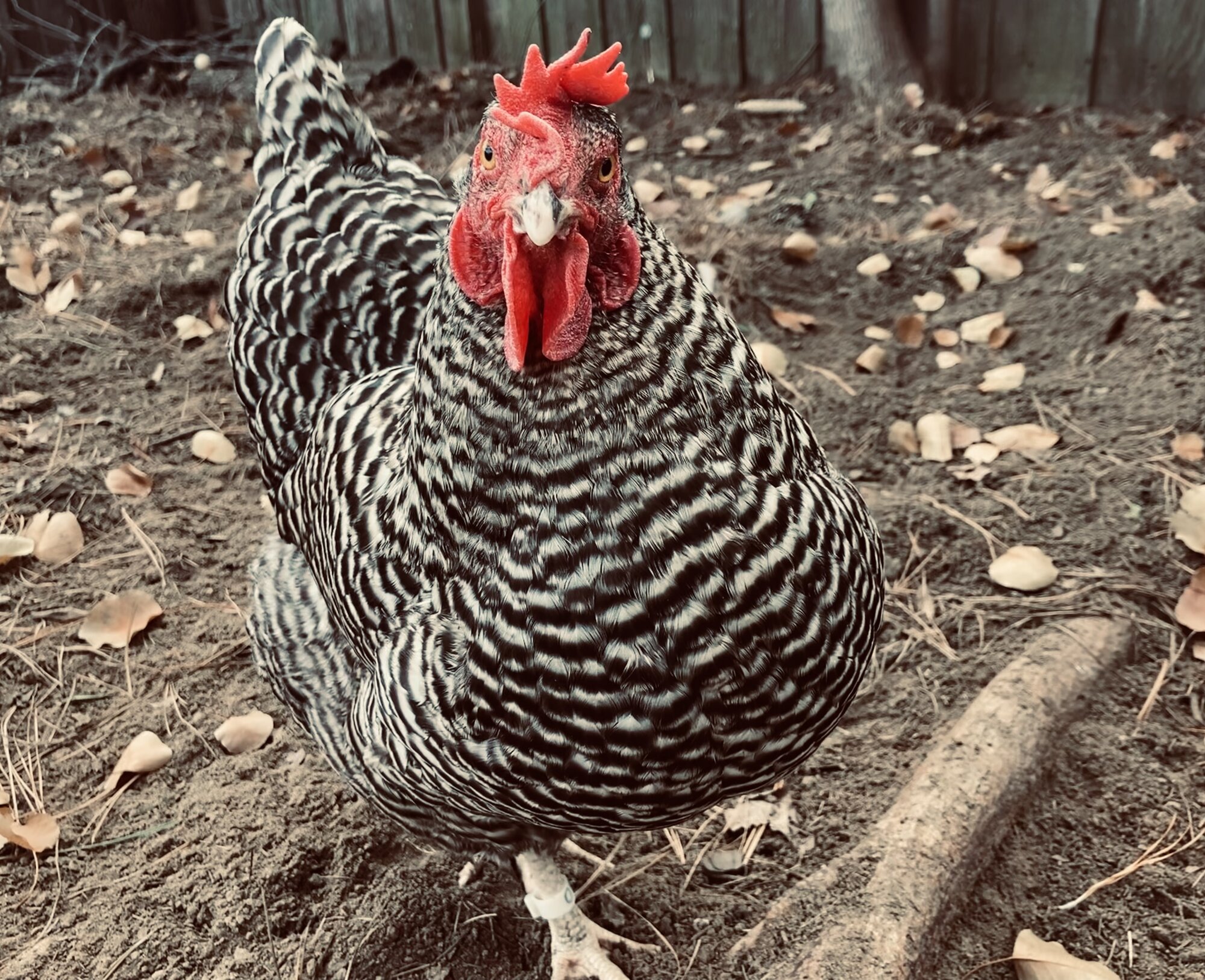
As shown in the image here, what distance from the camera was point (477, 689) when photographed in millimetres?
1152

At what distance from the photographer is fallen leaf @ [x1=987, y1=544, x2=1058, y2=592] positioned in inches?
81.8

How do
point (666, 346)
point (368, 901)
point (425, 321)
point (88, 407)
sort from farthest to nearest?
point (88, 407) < point (368, 901) < point (425, 321) < point (666, 346)

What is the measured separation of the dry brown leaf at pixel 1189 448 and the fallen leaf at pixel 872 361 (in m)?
0.79

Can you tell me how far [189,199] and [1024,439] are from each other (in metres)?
3.30

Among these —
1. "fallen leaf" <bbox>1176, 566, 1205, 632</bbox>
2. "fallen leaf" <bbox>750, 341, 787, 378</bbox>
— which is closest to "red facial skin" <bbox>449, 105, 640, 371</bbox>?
"fallen leaf" <bbox>1176, 566, 1205, 632</bbox>

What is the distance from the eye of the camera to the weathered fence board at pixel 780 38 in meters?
4.29

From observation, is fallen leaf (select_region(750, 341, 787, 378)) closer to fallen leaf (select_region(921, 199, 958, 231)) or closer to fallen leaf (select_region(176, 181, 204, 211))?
fallen leaf (select_region(921, 199, 958, 231))

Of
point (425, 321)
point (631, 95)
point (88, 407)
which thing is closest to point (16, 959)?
point (425, 321)

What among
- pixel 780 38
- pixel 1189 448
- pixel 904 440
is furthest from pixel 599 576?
pixel 780 38

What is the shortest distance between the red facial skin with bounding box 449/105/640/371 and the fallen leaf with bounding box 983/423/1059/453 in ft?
5.60

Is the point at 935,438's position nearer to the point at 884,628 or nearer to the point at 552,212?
the point at 884,628

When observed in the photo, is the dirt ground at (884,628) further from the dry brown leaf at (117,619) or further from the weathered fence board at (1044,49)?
the weathered fence board at (1044,49)

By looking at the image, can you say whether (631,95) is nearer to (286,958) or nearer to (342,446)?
(342,446)

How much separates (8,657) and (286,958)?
3.35ft
